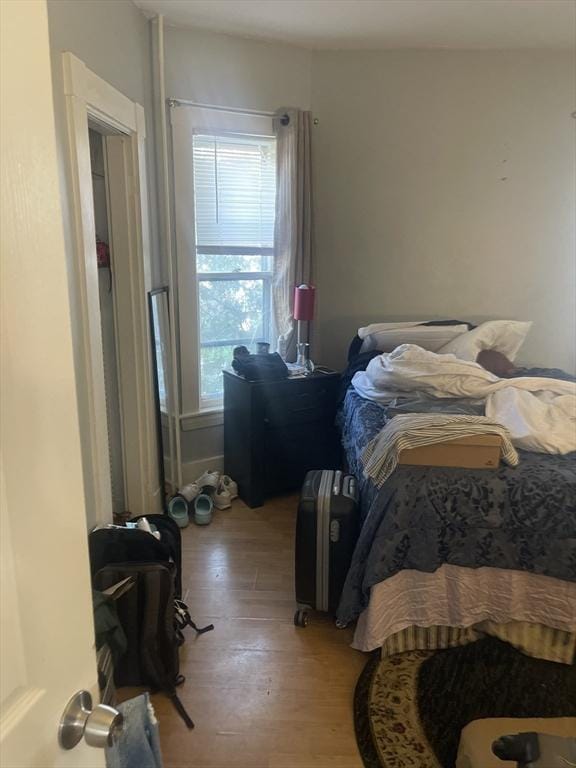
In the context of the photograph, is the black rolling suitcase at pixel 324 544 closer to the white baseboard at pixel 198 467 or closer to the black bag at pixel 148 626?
the black bag at pixel 148 626

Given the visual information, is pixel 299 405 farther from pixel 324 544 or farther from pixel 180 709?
pixel 180 709

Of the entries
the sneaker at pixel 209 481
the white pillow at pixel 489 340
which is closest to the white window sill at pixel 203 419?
the sneaker at pixel 209 481

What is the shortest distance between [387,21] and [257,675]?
3.04m

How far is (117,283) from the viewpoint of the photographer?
8.59 ft

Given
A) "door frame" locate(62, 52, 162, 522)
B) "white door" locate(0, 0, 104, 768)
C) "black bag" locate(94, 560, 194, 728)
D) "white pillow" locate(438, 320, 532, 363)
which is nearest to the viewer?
"white door" locate(0, 0, 104, 768)

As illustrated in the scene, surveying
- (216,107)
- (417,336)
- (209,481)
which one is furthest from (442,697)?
(216,107)

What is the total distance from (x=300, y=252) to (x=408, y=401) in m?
1.32

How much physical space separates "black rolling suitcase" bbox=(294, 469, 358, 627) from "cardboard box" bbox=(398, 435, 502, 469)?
0.34 m

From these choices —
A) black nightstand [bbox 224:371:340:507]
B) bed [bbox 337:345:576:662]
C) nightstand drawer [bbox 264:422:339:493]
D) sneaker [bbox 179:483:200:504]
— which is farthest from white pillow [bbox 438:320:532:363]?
sneaker [bbox 179:483:200:504]

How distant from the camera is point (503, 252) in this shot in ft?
11.5

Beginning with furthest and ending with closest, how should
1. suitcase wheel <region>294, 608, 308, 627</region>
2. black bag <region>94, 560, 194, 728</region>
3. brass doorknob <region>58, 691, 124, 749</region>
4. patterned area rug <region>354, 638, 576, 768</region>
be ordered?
suitcase wheel <region>294, 608, 308, 627</region> < black bag <region>94, 560, 194, 728</region> < patterned area rug <region>354, 638, 576, 768</region> < brass doorknob <region>58, 691, 124, 749</region>

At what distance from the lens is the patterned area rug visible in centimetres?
161

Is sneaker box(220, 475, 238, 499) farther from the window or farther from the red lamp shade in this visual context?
the red lamp shade

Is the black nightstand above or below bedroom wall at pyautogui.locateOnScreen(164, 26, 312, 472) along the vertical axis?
below
